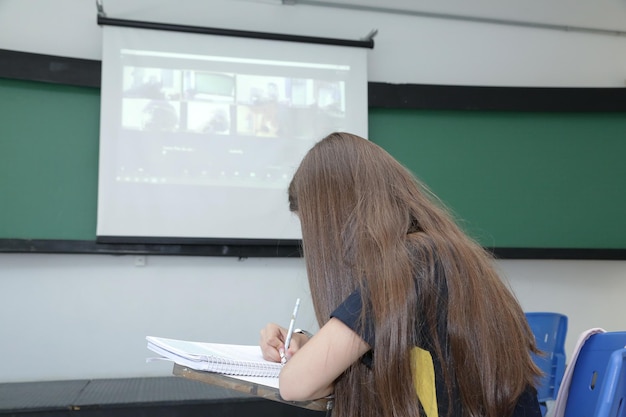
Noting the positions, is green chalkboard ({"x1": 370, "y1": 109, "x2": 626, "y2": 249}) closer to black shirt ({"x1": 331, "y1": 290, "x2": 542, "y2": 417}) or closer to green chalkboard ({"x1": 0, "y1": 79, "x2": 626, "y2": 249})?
green chalkboard ({"x1": 0, "y1": 79, "x2": 626, "y2": 249})

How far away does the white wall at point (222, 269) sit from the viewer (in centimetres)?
275

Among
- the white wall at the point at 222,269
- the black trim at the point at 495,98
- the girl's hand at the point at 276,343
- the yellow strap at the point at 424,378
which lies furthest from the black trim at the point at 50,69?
the yellow strap at the point at 424,378

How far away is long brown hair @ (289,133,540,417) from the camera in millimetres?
840

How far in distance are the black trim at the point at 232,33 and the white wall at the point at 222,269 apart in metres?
0.17

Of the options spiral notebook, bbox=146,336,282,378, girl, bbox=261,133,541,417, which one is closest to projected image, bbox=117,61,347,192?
spiral notebook, bbox=146,336,282,378

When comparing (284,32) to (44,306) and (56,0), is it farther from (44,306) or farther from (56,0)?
(44,306)

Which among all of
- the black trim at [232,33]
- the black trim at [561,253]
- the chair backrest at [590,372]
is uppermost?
the black trim at [232,33]

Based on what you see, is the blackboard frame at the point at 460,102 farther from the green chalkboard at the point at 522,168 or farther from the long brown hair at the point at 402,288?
the long brown hair at the point at 402,288

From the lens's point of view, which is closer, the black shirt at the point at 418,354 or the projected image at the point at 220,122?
the black shirt at the point at 418,354

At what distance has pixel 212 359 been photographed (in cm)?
91

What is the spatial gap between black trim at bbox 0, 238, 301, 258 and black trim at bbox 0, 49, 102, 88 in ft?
2.60

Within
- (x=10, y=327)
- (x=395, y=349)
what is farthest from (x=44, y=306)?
(x=395, y=349)

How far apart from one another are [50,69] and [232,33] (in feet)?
3.03

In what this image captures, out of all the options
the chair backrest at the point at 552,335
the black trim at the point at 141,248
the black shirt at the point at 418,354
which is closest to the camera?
the black shirt at the point at 418,354
